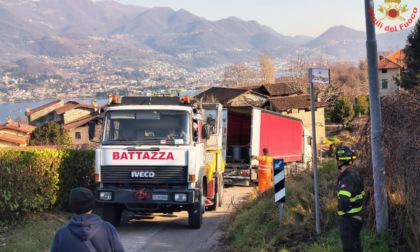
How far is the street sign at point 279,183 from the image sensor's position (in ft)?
31.9

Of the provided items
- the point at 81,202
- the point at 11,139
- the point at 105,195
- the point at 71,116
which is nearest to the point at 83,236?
the point at 81,202

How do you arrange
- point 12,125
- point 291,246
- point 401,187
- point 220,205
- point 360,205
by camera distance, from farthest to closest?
point 12,125
point 220,205
point 291,246
point 401,187
point 360,205

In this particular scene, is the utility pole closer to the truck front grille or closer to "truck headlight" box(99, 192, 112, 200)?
the truck front grille

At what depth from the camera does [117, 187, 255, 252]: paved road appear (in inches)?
412

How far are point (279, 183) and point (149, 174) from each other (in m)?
3.09

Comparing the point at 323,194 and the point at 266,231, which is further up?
the point at 323,194

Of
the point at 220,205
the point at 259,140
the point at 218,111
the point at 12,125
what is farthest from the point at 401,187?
the point at 12,125

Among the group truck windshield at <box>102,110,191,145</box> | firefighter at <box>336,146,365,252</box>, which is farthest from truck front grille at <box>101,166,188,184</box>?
firefighter at <box>336,146,365,252</box>

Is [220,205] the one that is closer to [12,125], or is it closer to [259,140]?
[259,140]

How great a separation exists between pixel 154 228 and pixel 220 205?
414 centimetres

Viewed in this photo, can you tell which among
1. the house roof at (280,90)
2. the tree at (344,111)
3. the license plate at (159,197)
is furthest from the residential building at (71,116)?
the license plate at (159,197)

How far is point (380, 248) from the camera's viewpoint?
23.9 ft

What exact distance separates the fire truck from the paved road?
17.3 inches

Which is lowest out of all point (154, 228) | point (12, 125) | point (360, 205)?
point (154, 228)
